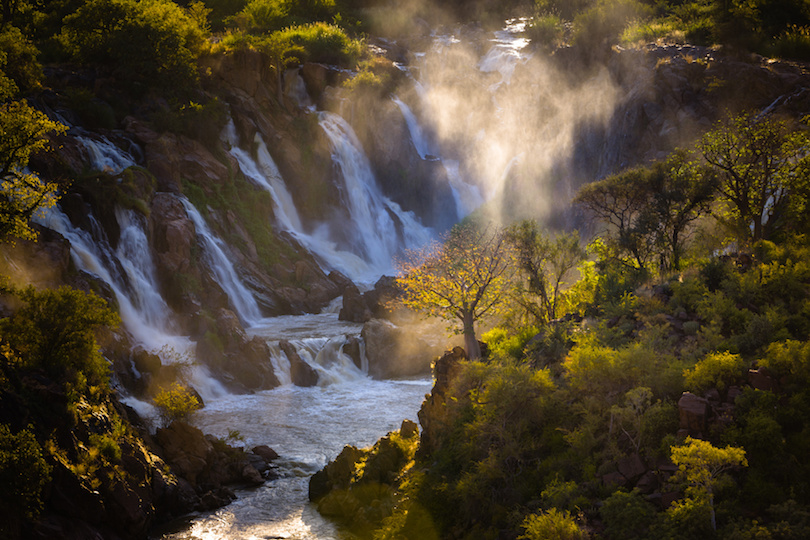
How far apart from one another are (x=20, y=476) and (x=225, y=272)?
28.3 meters

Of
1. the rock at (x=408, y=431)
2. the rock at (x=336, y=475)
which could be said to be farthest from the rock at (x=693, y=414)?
the rock at (x=336, y=475)

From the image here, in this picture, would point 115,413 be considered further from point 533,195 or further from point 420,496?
point 533,195

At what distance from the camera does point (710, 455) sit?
35.9ft

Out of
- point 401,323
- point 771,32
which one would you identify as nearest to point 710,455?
point 401,323

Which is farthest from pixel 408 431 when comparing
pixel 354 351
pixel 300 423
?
pixel 354 351

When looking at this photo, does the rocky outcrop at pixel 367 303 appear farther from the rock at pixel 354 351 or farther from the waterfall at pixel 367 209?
the waterfall at pixel 367 209

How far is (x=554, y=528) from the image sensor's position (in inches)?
440

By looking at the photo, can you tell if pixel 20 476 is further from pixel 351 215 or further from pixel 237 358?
pixel 351 215

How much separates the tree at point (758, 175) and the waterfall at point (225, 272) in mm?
29912

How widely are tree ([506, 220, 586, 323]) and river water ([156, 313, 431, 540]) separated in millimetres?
8310

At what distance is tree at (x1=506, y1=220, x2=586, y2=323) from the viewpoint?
25.5m

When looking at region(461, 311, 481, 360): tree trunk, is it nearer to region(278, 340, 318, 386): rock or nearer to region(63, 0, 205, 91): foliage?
region(278, 340, 318, 386): rock

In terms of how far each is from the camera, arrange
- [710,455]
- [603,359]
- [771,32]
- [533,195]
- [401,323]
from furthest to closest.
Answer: [533,195] < [771,32] < [401,323] < [603,359] < [710,455]

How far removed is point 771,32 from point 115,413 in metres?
55.9
